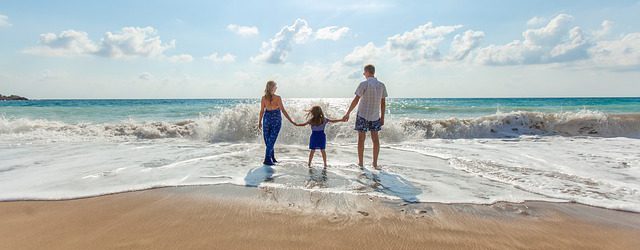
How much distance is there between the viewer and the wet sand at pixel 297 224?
2.88m

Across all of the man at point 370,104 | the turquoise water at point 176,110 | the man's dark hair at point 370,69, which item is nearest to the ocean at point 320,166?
the man at point 370,104

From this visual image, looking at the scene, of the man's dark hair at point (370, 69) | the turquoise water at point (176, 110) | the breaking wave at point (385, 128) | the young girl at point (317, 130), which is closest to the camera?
the man's dark hair at point (370, 69)

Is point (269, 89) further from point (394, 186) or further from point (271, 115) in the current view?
point (394, 186)

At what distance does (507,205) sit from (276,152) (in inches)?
207

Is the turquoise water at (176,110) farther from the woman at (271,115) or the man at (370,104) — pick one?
the man at (370,104)

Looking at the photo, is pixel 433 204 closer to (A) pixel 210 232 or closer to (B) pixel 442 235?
(B) pixel 442 235

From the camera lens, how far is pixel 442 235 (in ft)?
10.1

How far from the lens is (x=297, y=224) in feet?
10.7

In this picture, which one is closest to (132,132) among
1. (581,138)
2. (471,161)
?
(471,161)

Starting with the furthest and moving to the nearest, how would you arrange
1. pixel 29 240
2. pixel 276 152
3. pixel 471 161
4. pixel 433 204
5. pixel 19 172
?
1. pixel 276 152
2. pixel 471 161
3. pixel 19 172
4. pixel 433 204
5. pixel 29 240

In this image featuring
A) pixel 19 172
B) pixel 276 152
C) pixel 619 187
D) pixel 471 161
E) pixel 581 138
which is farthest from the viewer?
pixel 581 138

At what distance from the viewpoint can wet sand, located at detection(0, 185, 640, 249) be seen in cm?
288

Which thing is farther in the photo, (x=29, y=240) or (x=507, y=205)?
(x=507, y=205)

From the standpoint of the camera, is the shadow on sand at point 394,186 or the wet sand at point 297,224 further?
the shadow on sand at point 394,186
